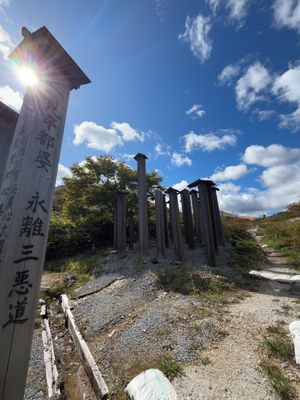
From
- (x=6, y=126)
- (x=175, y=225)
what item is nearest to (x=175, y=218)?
(x=175, y=225)

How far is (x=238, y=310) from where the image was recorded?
188 inches

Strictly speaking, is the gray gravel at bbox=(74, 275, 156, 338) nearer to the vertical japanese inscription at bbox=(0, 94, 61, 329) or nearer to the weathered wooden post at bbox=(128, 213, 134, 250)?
the vertical japanese inscription at bbox=(0, 94, 61, 329)

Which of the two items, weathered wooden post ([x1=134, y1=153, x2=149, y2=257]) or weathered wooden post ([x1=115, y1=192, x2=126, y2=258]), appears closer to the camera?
weathered wooden post ([x1=134, y1=153, x2=149, y2=257])

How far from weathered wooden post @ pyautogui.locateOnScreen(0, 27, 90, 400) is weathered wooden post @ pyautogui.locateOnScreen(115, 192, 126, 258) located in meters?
7.99

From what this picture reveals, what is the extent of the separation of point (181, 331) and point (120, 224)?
21.9 ft

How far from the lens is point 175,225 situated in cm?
929

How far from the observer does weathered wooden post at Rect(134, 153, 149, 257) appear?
9.22 metres

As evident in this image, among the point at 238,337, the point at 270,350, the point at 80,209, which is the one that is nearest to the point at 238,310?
the point at 238,337

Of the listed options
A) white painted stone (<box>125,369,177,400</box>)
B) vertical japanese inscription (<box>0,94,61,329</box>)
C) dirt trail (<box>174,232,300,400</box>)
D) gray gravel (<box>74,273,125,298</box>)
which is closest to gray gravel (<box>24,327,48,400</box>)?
white painted stone (<box>125,369,177,400</box>)

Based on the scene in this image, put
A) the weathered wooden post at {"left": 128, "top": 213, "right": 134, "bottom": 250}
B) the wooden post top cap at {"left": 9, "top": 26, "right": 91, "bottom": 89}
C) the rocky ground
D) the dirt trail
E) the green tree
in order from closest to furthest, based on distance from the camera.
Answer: the wooden post top cap at {"left": 9, "top": 26, "right": 91, "bottom": 89}
the dirt trail
the rocky ground
the weathered wooden post at {"left": 128, "top": 213, "right": 134, "bottom": 250}
the green tree

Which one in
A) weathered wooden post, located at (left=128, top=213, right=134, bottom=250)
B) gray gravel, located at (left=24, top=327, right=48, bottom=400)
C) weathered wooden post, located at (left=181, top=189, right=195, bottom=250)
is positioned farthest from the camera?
weathered wooden post, located at (left=128, top=213, right=134, bottom=250)

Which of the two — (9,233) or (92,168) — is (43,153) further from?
(92,168)

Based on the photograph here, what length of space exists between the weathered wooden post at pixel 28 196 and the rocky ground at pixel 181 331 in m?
2.19

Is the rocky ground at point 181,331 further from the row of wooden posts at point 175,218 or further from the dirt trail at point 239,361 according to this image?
the row of wooden posts at point 175,218
